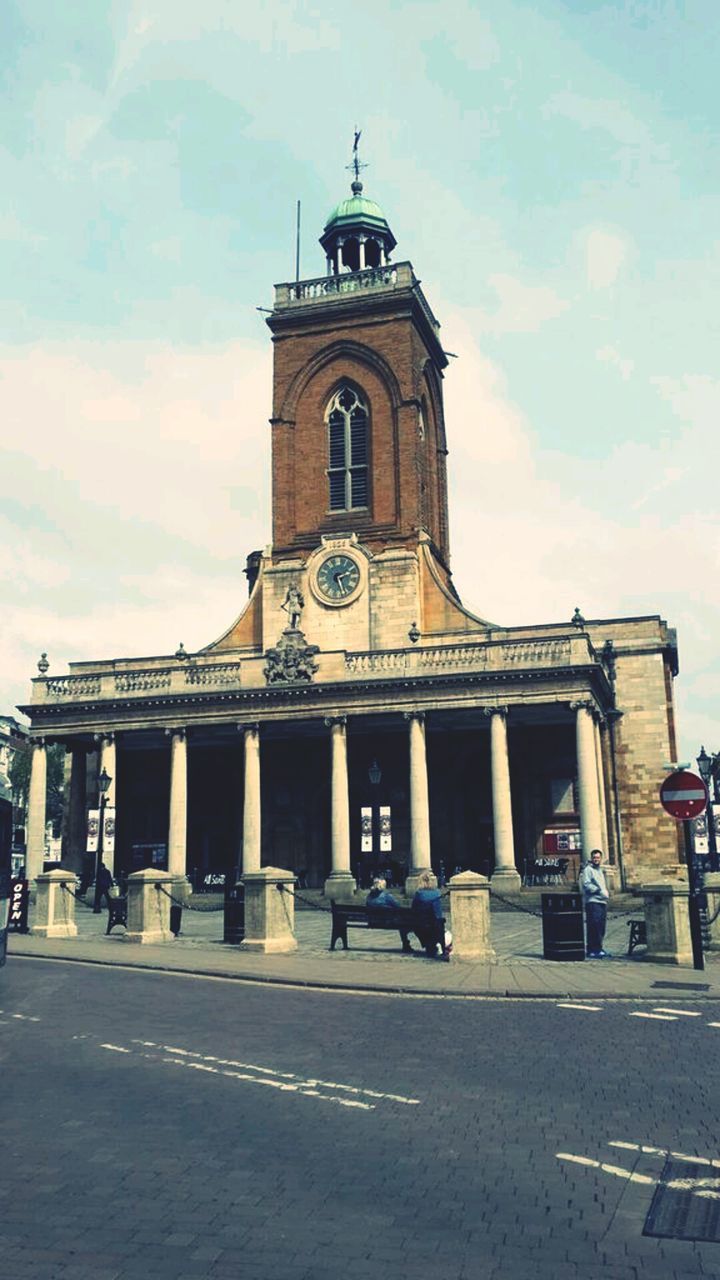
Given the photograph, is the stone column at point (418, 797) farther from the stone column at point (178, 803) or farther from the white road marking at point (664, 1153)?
the white road marking at point (664, 1153)

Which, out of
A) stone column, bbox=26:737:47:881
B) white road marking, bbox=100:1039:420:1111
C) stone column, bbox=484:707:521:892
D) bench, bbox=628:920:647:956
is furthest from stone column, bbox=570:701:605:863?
white road marking, bbox=100:1039:420:1111

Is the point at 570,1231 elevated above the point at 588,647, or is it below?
below

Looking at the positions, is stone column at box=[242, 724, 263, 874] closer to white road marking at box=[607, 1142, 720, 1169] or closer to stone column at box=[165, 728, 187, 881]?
stone column at box=[165, 728, 187, 881]

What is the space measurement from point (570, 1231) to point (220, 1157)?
2.34m

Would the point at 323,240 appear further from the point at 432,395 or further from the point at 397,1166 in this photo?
the point at 397,1166

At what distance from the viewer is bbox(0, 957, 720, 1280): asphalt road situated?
5340 mm

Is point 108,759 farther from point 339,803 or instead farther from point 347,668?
point 347,668

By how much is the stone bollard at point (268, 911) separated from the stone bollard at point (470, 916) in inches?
130

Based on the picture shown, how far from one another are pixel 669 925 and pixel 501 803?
843 inches

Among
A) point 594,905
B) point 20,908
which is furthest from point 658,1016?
point 20,908

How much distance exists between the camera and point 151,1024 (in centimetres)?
1232

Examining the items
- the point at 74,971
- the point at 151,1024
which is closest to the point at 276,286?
the point at 74,971

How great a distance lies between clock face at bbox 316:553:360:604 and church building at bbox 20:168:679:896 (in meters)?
0.09

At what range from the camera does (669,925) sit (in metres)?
18.1
